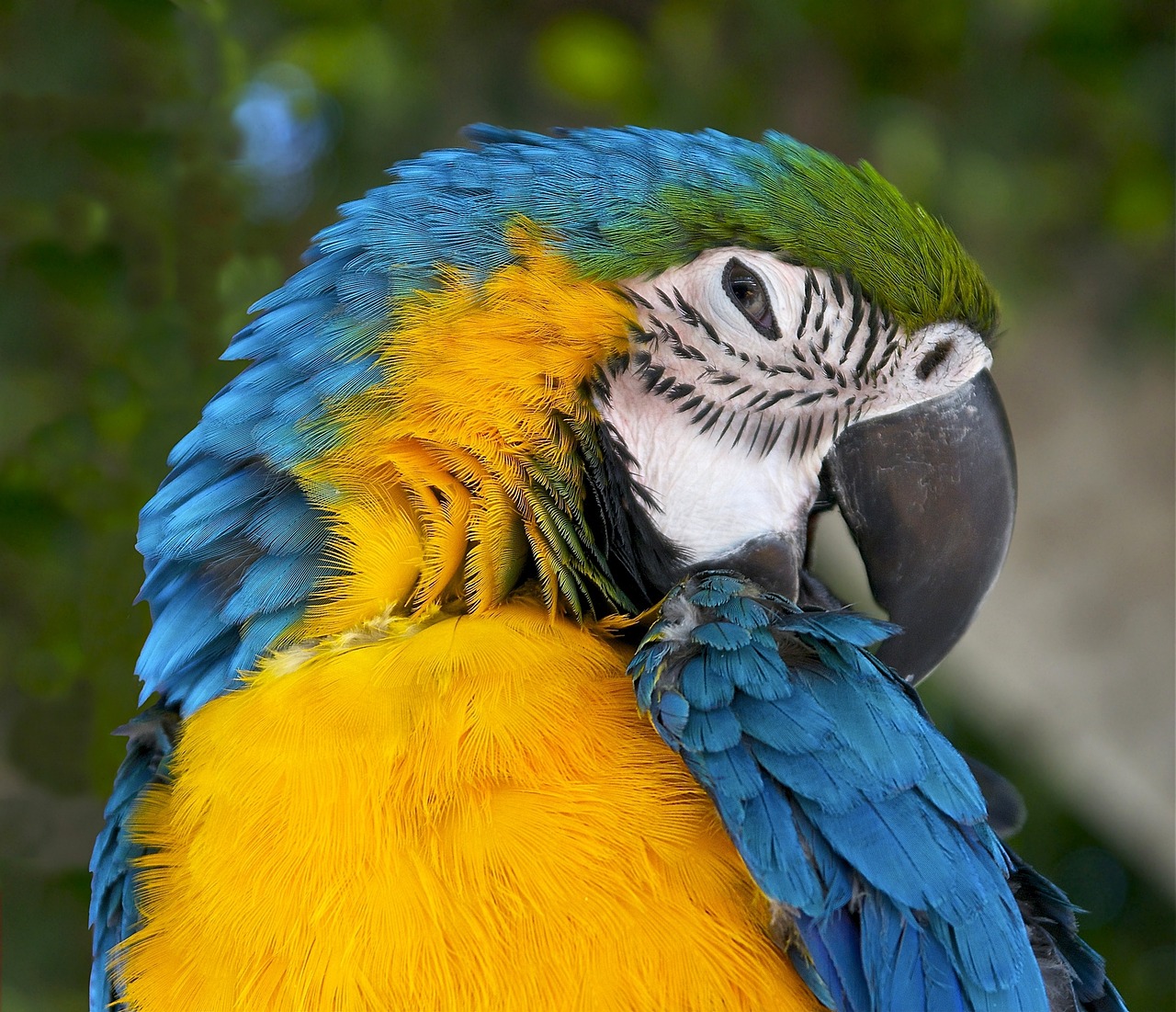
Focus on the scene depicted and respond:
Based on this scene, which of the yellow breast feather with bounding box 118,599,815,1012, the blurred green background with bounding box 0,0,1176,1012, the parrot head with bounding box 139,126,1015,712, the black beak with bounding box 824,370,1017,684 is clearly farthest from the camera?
the blurred green background with bounding box 0,0,1176,1012

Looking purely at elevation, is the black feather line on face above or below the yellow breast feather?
above

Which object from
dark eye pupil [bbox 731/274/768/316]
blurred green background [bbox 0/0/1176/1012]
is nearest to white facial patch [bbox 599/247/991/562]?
dark eye pupil [bbox 731/274/768/316]

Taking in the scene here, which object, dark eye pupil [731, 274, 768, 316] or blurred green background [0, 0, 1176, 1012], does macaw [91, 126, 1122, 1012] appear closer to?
dark eye pupil [731, 274, 768, 316]

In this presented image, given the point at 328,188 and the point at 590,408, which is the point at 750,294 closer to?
the point at 590,408

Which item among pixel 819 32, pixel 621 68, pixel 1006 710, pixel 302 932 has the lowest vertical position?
pixel 1006 710

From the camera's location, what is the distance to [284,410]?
87 centimetres

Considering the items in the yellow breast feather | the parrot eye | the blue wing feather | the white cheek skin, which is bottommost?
the yellow breast feather

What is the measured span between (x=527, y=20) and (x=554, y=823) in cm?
183

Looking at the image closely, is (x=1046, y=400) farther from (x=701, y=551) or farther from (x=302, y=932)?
(x=302, y=932)

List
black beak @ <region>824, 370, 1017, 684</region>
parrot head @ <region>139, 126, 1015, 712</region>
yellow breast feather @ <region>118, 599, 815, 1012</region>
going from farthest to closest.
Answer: black beak @ <region>824, 370, 1017, 684</region>
parrot head @ <region>139, 126, 1015, 712</region>
yellow breast feather @ <region>118, 599, 815, 1012</region>

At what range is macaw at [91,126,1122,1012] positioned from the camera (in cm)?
71

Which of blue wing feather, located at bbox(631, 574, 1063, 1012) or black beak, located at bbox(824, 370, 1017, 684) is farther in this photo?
black beak, located at bbox(824, 370, 1017, 684)

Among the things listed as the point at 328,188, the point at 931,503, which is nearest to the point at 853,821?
the point at 931,503

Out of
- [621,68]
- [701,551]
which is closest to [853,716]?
[701,551]
